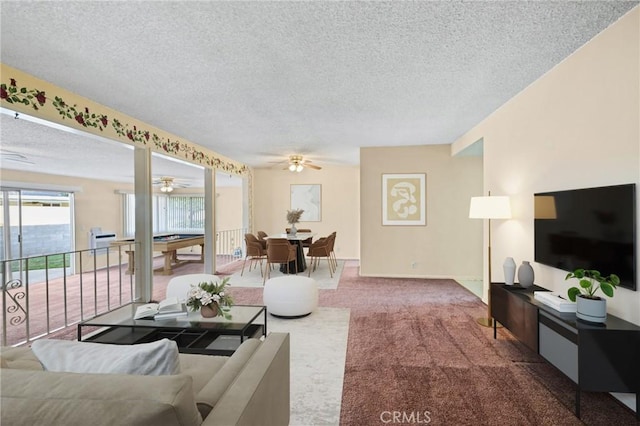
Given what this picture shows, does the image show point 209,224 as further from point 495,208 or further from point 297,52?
point 495,208

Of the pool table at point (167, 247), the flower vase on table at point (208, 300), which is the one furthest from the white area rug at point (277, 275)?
the flower vase on table at point (208, 300)

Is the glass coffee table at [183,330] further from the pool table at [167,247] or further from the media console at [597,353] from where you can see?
the pool table at [167,247]

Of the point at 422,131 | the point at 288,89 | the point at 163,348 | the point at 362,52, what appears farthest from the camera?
the point at 422,131

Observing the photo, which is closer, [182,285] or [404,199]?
[182,285]

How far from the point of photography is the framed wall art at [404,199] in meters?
6.02

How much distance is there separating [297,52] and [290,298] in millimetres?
2604

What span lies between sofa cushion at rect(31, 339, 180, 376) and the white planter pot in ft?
8.08

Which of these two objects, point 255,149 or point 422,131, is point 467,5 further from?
point 255,149

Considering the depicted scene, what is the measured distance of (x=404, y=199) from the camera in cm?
605

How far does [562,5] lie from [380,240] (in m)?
4.60

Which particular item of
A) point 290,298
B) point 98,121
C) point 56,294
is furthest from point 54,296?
point 290,298

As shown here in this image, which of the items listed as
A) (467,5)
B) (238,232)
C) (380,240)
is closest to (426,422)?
(467,5)

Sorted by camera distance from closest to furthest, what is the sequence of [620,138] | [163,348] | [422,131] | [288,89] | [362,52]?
[163,348], [620,138], [362,52], [288,89], [422,131]

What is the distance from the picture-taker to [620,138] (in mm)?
2084
